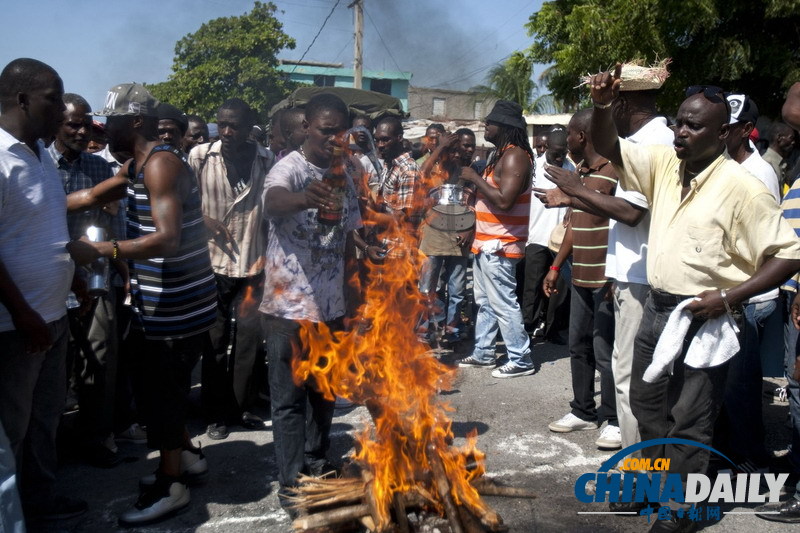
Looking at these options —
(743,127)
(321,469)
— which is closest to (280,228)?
(321,469)

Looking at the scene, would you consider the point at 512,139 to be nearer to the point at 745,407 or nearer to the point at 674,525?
the point at 745,407

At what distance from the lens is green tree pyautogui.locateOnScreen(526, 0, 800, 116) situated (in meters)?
13.0

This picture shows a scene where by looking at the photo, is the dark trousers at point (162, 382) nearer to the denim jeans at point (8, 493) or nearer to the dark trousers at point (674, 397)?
the denim jeans at point (8, 493)

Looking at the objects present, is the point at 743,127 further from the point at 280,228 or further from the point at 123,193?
the point at 123,193

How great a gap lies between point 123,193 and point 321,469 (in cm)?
206

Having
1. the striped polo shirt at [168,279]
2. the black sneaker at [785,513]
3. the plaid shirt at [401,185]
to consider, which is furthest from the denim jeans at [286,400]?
the plaid shirt at [401,185]

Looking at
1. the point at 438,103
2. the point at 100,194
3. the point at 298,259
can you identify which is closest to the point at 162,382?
the point at 298,259

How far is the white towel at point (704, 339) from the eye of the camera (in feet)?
11.2

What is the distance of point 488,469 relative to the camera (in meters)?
4.43

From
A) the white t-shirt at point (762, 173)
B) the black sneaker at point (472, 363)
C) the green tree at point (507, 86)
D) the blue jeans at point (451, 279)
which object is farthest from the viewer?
the green tree at point (507, 86)

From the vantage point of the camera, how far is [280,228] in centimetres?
381

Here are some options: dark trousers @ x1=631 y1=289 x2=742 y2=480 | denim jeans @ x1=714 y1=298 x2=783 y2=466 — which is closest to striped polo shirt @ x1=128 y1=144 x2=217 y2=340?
dark trousers @ x1=631 y1=289 x2=742 y2=480

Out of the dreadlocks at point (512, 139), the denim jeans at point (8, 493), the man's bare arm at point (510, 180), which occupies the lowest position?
the denim jeans at point (8, 493)

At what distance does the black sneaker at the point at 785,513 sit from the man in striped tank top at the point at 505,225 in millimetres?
2866
